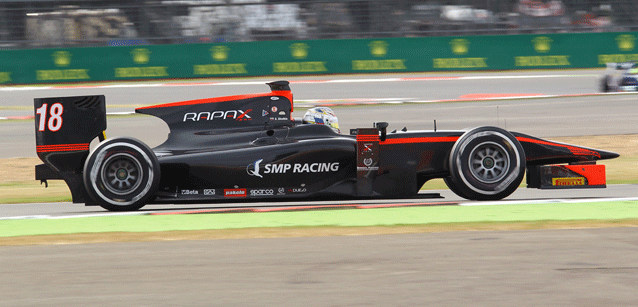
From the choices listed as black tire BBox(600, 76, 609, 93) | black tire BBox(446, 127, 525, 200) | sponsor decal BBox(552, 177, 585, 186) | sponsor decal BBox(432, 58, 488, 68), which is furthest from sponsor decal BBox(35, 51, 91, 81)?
sponsor decal BBox(552, 177, 585, 186)

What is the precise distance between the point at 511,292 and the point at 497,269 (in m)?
0.45

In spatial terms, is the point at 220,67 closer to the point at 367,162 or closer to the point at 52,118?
the point at 52,118

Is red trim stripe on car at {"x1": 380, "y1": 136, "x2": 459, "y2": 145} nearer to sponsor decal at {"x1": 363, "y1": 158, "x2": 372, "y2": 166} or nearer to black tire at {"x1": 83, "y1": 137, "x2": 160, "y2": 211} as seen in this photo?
sponsor decal at {"x1": 363, "y1": 158, "x2": 372, "y2": 166}

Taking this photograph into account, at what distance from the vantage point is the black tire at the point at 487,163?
668 cm

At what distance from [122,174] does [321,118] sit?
1.85 metres

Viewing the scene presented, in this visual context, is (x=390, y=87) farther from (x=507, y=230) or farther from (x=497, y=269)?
(x=497, y=269)

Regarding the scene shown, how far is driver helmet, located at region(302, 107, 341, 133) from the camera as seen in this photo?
7.07m

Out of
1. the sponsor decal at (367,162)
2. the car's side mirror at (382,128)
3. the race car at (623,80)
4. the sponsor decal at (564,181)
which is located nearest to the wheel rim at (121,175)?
the sponsor decal at (367,162)

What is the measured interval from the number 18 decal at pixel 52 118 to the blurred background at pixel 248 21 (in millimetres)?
14143

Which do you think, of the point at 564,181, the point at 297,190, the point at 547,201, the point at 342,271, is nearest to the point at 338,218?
the point at 297,190

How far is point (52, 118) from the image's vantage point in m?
6.71

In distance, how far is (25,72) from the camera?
2014 cm

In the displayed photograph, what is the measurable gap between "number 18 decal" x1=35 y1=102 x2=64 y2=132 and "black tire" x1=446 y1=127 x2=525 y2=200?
3433mm

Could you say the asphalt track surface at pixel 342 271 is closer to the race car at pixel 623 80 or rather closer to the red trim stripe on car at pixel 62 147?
the red trim stripe on car at pixel 62 147
